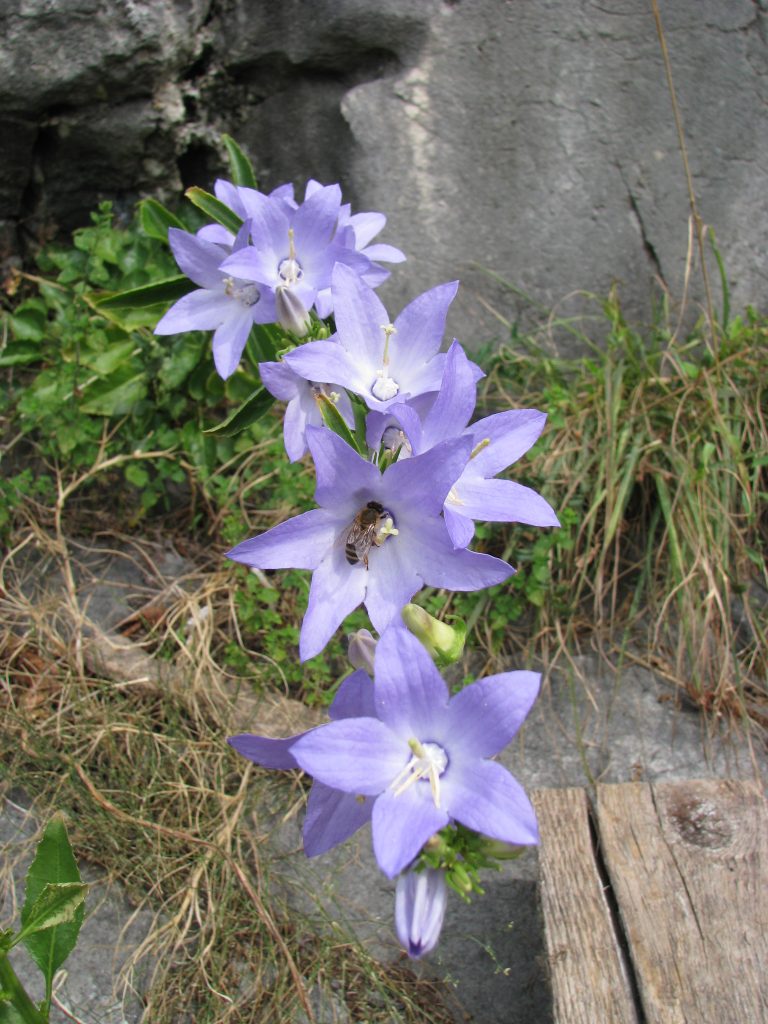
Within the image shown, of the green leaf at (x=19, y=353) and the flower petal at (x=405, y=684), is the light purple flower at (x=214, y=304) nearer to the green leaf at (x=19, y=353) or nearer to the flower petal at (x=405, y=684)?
the flower petal at (x=405, y=684)

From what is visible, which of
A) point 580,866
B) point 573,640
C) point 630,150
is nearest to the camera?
point 580,866

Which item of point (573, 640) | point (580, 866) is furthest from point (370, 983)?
point (573, 640)

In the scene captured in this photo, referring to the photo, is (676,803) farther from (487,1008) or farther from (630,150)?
(630,150)

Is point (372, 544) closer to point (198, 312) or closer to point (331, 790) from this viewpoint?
point (331, 790)

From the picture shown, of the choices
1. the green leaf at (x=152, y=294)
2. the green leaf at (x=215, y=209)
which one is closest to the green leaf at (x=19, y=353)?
the green leaf at (x=152, y=294)

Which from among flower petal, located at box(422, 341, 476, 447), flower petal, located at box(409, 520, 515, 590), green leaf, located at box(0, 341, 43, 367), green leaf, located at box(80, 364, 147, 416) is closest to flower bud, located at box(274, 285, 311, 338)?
flower petal, located at box(422, 341, 476, 447)

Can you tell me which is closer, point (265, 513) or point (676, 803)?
point (676, 803)
